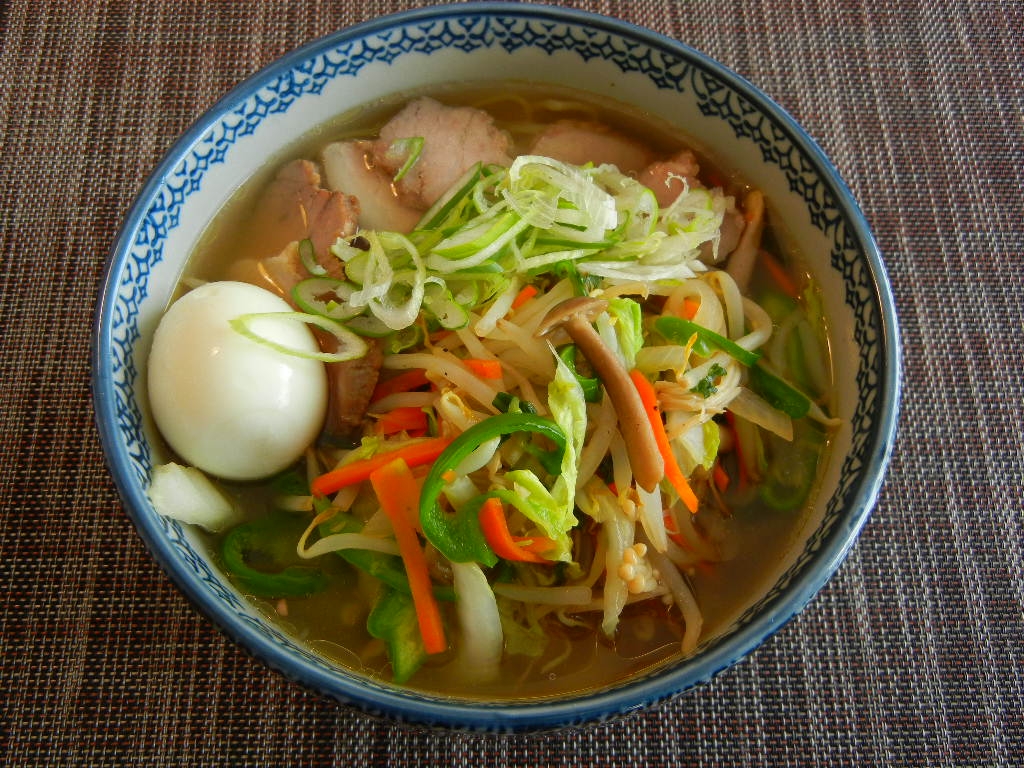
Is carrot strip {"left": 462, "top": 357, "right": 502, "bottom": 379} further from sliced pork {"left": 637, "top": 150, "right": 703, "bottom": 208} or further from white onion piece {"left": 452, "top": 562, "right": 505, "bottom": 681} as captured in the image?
sliced pork {"left": 637, "top": 150, "right": 703, "bottom": 208}

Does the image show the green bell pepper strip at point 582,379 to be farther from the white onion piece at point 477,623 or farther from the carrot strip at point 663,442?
the white onion piece at point 477,623

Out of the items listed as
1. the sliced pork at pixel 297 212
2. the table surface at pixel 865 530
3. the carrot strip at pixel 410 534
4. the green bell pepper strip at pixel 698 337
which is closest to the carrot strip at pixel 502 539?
the carrot strip at pixel 410 534

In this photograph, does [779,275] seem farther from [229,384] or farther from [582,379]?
[229,384]

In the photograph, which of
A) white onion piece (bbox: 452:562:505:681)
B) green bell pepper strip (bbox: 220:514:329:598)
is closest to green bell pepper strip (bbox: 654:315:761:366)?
white onion piece (bbox: 452:562:505:681)

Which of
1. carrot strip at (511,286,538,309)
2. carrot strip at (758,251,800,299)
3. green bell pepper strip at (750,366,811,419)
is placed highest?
carrot strip at (758,251,800,299)

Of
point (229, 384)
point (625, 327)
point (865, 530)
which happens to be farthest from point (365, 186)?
point (865, 530)

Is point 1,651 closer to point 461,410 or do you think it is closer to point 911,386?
point 461,410
